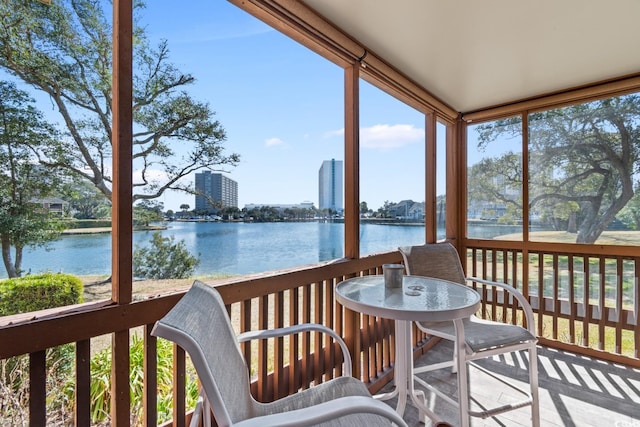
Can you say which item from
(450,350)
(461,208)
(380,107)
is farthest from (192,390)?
(461,208)

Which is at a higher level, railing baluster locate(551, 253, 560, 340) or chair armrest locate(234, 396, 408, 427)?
chair armrest locate(234, 396, 408, 427)

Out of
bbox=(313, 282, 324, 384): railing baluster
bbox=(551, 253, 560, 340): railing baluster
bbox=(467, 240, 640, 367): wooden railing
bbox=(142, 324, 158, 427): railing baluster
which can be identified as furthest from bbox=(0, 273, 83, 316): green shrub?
bbox=(551, 253, 560, 340): railing baluster

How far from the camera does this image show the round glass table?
4.16 feet

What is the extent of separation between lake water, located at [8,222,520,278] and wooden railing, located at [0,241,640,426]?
12 centimetres

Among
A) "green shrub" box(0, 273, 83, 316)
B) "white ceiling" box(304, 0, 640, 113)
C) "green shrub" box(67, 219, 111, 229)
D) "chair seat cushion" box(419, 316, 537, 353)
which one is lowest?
"chair seat cushion" box(419, 316, 537, 353)

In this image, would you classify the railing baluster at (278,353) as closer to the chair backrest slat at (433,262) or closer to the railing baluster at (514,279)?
the chair backrest slat at (433,262)

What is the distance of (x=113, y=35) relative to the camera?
113cm

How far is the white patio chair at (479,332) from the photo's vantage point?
1.66 m

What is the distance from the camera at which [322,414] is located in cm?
74

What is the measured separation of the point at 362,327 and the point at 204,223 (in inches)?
56.7

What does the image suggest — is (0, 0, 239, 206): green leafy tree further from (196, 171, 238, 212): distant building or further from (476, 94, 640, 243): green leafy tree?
(476, 94, 640, 243): green leafy tree

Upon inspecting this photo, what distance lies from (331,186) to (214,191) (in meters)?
0.93

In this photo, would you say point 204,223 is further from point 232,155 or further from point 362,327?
point 362,327

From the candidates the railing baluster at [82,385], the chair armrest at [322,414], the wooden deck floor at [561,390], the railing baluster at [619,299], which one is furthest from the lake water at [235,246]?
the railing baluster at [619,299]
